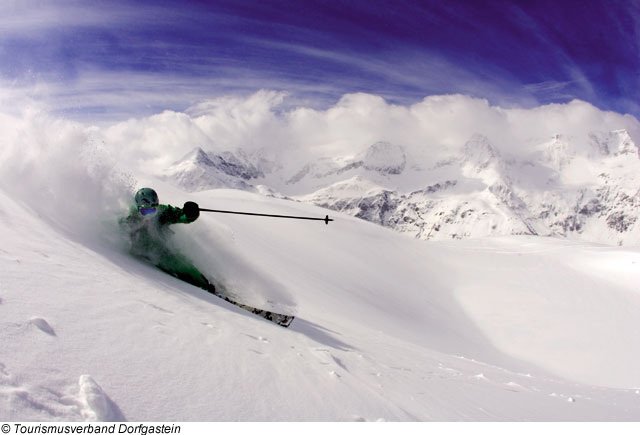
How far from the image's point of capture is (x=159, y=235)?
29.6ft

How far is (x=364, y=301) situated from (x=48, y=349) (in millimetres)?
13907

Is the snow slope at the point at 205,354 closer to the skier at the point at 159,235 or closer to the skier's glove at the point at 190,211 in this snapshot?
the skier at the point at 159,235

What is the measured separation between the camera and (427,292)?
941 inches

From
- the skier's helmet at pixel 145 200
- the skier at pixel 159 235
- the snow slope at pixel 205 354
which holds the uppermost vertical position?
the skier's helmet at pixel 145 200

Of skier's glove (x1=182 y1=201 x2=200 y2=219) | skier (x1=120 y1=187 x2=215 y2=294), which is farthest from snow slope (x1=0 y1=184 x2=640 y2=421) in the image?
skier's glove (x1=182 y1=201 x2=200 y2=219)

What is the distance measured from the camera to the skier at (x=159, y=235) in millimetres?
8531

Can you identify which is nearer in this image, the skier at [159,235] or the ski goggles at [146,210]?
the ski goggles at [146,210]

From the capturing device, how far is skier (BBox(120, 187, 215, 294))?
8.53 m

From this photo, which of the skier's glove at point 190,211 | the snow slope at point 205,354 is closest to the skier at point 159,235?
the skier's glove at point 190,211

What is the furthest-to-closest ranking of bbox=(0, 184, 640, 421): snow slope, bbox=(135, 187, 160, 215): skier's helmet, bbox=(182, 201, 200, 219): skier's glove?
1. bbox=(182, 201, 200, 219): skier's glove
2. bbox=(135, 187, 160, 215): skier's helmet
3. bbox=(0, 184, 640, 421): snow slope

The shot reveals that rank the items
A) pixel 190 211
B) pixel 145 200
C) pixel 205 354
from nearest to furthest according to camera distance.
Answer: pixel 205 354 < pixel 145 200 < pixel 190 211

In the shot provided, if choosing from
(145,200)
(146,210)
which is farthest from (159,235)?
(145,200)

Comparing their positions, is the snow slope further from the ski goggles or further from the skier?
the ski goggles

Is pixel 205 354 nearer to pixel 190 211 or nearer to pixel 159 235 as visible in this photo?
pixel 190 211
